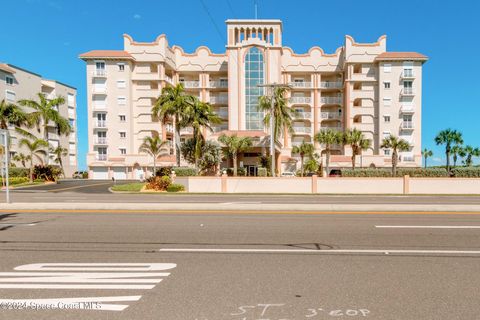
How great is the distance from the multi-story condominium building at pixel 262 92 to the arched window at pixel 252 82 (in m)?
0.17

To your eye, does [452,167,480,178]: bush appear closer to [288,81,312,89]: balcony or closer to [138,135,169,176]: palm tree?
[288,81,312,89]: balcony

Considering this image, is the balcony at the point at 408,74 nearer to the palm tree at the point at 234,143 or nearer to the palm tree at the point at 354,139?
the palm tree at the point at 354,139

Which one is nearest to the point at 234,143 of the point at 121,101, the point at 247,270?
the point at 121,101

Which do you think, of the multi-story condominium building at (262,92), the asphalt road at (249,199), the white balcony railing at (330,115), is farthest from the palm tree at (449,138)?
the asphalt road at (249,199)

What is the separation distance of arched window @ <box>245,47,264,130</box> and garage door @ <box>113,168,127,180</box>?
2269cm

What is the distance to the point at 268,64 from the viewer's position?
47.0m

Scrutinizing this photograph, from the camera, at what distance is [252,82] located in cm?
4762

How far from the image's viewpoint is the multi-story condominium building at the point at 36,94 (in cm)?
4934

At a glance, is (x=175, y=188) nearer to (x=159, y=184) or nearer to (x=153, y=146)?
(x=159, y=184)

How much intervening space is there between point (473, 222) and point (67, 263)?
39.0 ft

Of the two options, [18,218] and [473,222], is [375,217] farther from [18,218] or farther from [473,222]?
[18,218]

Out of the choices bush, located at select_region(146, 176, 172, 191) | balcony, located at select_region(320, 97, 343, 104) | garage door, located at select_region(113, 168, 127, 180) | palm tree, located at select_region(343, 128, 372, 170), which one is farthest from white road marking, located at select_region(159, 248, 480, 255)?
balcony, located at select_region(320, 97, 343, 104)

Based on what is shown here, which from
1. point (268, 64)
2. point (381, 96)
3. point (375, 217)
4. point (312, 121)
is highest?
point (268, 64)

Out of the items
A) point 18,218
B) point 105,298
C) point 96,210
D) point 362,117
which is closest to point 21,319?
point 105,298
